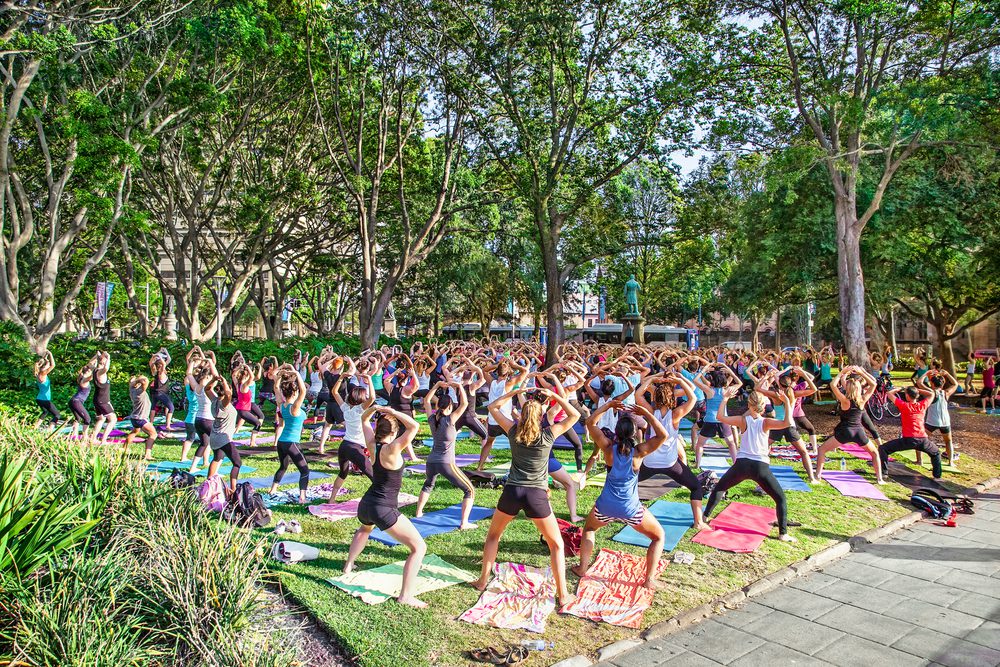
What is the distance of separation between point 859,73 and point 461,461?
554 inches

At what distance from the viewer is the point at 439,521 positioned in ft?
26.8

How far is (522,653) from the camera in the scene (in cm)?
Result: 501

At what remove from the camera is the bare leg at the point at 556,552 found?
5.70m

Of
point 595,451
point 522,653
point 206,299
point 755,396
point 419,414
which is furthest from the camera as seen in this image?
point 206,299

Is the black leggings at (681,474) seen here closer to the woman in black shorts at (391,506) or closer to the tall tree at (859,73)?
the woman in black shorts at (391,506)

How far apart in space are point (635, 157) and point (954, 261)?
37.6 ft

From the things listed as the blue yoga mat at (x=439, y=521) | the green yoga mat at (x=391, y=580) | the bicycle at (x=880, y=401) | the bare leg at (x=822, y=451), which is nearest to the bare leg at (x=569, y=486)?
the blue yoga mat at (x=439, y=521)

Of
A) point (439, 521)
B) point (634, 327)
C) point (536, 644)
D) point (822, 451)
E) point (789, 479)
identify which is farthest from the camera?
point (634, 327)

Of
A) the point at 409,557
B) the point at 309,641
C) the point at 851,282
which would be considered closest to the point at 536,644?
the point at 409,557

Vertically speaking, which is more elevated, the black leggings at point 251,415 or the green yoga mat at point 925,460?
the black leggings at point 251,415

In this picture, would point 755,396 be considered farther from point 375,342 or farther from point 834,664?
point 375,342

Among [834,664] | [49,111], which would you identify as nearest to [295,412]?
[834,664]

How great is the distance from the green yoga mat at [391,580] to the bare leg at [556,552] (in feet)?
3.00

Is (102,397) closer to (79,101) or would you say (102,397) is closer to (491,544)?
(79,101)
